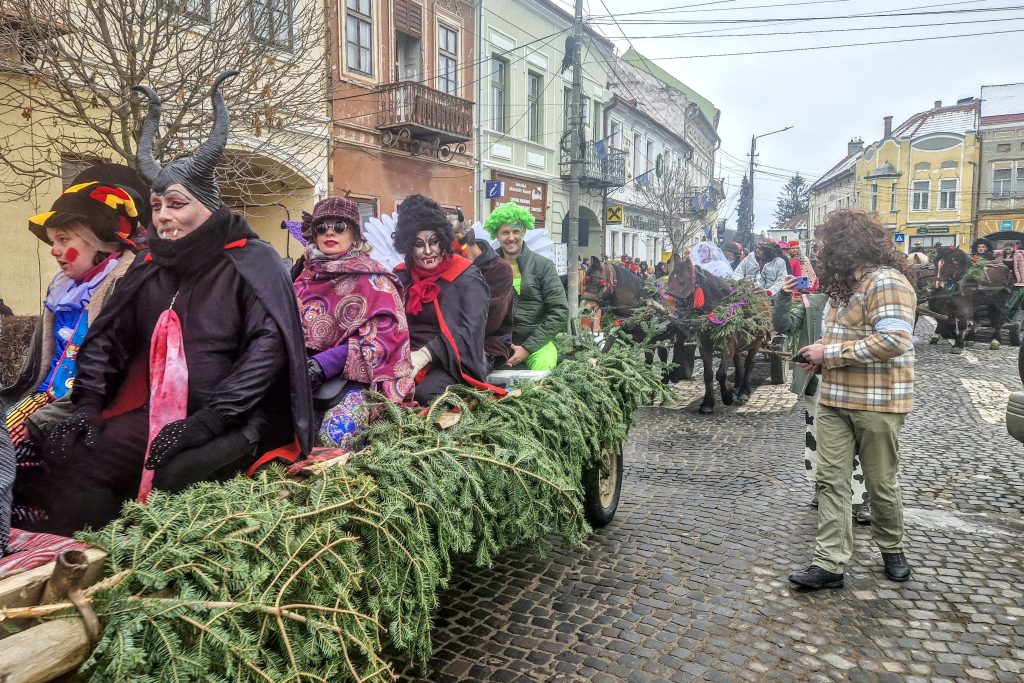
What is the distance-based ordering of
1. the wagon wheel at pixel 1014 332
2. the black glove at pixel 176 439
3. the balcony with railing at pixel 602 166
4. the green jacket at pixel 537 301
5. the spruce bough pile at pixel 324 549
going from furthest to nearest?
the balcony with railing at pixel 602 166 → the wagon wheel at pixel 1014 332 → the green jacket at pixel 537 301 → the black glove at pixel 176 439 → the spruce bough pile at pixel 324 549

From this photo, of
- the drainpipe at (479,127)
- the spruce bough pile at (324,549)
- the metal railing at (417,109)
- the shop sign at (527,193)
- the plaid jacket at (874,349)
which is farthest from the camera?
the shop sign at (527,193)

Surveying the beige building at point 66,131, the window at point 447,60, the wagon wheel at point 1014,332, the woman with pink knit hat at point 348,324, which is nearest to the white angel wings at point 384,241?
the beige building at point 66,131

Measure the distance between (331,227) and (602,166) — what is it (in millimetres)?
23405

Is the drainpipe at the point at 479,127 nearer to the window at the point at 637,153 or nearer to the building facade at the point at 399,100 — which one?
the building facade at the point at 399,100

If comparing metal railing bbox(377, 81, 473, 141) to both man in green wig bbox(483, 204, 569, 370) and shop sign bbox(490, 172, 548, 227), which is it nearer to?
shop sign bbox(490, 172, 548, 227)

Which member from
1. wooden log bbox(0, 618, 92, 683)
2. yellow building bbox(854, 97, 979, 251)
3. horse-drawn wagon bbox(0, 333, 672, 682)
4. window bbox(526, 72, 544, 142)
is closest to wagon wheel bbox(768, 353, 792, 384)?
horse-drawn wagon bbox(0, 333, 672, 682)

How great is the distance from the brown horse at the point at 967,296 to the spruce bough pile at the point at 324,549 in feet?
49.3

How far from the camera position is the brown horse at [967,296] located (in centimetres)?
1582

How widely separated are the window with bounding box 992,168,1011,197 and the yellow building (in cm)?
128

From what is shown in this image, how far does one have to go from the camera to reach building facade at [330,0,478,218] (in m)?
15.4

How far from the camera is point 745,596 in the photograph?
155 inches

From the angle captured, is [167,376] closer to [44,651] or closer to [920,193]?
[44,651]

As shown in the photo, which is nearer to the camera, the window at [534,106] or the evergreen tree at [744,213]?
the window at [534,106]

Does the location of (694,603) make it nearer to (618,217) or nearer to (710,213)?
(618,217)
